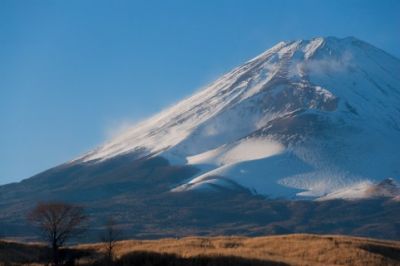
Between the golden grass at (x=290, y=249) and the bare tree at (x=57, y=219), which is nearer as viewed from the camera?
the golden grass at (x=290, y=249)

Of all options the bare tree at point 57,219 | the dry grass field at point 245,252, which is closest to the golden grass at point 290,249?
the dry grass field at point 245,252

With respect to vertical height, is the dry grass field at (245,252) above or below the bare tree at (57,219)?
below

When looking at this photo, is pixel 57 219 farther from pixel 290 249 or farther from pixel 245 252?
pixel 290 249

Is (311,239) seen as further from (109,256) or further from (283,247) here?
(109,256)

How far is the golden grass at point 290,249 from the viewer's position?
118 ft

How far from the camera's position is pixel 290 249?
40094 mm

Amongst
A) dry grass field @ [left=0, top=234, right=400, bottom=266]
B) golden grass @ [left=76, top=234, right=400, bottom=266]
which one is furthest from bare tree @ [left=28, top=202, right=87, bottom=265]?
golden grass @ [left=76, top=234, right=400, bottom=266]

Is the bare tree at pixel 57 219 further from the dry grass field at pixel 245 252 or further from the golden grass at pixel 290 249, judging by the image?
the golden grass at pixel 290 249

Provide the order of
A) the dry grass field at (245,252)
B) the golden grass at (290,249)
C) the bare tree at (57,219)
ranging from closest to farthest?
the dry grass field at (245,252) → the golden grass at (290,249) → the bare tree at (57,219)

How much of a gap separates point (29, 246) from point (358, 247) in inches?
762

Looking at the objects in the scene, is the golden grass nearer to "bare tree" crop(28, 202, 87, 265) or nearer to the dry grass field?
the dry grass field

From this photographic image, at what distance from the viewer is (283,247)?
40.9m

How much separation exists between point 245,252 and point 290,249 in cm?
414

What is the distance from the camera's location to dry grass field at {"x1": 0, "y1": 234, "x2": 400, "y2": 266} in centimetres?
3272
